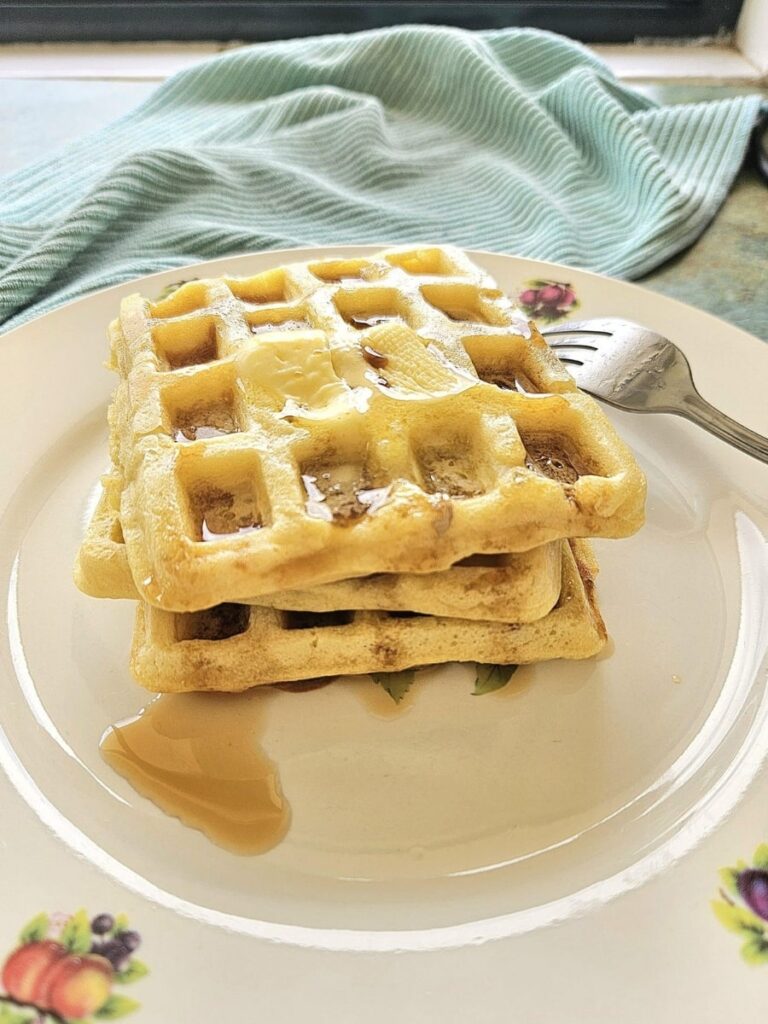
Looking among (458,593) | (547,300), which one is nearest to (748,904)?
(458,593)

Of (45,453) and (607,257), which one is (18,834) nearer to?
(45,453)

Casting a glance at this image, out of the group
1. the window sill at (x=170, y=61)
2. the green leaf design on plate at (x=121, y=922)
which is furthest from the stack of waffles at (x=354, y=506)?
the window sill at (x=170, y=61)

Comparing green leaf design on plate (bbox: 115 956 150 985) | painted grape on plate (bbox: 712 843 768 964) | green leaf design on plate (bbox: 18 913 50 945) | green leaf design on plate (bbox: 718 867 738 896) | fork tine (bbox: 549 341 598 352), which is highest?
fork tine (bbox: 549 341 598 352)

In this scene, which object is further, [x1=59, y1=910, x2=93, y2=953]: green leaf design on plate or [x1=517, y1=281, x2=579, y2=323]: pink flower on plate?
[x1=517, y1=281, x2=579, y2=323]: pink flower on plate

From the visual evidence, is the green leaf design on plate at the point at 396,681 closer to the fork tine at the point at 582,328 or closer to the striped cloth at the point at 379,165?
the fork tine at the point at 582,328

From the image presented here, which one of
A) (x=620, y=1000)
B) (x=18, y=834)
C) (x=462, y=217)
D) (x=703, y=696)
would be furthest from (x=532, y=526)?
(x=462, y=217)

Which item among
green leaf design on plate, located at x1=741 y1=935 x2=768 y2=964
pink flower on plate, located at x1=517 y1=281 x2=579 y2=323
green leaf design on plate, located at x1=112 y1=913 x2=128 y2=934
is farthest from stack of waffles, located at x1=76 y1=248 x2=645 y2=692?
pink flower on plate, located at x1=517 y1=281 x2=579 y2=323

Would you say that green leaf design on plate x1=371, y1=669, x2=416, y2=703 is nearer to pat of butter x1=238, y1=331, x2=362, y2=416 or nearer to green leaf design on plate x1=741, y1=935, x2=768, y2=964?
pat of butter x1=238, y1=331, x2=362, y2=416
